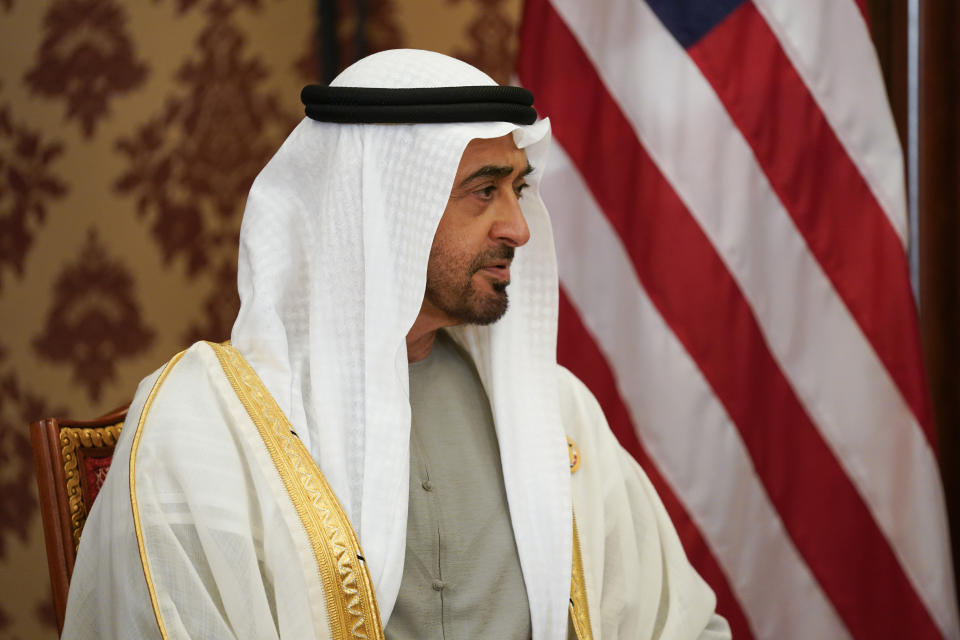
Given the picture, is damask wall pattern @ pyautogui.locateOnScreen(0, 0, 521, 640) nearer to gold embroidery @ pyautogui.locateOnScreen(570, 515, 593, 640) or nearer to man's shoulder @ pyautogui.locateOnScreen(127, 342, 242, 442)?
man's shoulder @ pyautogui.locateOnScreen(127, 342, 242, 442)

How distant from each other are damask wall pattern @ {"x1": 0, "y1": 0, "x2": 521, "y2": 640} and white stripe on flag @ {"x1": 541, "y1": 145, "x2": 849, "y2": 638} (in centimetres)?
95

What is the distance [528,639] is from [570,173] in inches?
52.6

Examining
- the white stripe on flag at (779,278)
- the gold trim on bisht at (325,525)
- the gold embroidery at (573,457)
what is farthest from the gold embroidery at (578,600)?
the white stripe on flag at (779,278)

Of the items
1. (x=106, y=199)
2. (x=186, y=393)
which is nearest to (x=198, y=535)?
(x=186, y=393)

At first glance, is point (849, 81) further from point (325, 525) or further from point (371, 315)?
point (325, 525)

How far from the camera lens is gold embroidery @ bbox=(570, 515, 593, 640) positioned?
60.4 inches

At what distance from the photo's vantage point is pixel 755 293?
7.86ft

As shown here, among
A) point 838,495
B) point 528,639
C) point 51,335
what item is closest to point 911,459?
point 838,495

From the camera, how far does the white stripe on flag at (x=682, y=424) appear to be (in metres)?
2.36

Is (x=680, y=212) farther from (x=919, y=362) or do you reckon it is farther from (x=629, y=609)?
(x=629, y=609)

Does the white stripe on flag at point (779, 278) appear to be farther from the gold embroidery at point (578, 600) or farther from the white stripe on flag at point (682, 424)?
the gold embroidery at point (578, 600)


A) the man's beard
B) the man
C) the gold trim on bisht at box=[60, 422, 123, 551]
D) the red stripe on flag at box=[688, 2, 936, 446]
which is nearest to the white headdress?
the man

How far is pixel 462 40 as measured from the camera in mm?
2840

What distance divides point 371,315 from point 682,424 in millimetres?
1203
